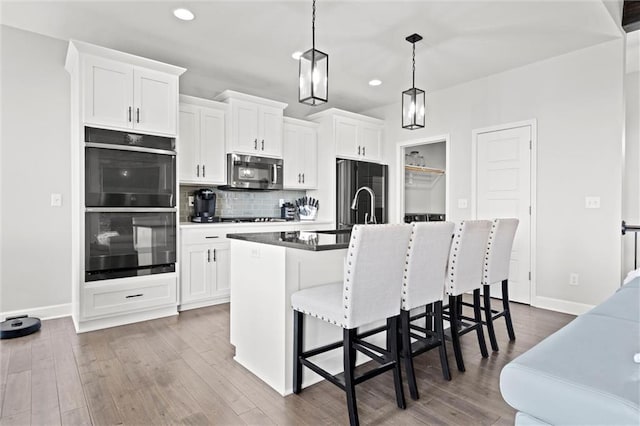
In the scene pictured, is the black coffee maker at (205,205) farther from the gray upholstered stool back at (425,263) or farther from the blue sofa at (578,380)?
the blue sofa at (578,380)

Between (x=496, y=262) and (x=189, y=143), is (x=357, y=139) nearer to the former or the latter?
(x=189, y=143)

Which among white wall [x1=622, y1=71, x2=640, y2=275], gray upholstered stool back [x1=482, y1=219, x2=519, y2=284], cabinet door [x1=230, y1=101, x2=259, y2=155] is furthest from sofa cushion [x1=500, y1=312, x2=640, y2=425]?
white wall [x1=622, y1=71, x2=640, y2=275]

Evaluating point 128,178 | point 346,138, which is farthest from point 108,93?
point 346,138

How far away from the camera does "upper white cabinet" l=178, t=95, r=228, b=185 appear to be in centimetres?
404

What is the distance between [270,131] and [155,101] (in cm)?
150

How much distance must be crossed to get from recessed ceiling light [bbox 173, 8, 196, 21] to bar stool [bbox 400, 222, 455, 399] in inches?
102

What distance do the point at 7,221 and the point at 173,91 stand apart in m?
1.94

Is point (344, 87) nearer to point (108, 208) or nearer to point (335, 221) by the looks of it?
point (335, 221)

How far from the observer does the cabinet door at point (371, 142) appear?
5523mm

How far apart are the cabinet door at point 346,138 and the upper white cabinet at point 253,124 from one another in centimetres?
91

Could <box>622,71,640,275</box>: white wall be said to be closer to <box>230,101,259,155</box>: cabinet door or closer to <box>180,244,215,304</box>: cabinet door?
<box>230,101,259,155</box>: cabinet door

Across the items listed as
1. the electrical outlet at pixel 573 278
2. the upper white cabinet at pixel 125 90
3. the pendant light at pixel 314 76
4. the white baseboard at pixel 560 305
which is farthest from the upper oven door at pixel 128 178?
the electrical outlet at pixel 573 278

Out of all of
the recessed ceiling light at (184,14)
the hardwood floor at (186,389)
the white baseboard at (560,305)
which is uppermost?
the recessed ceiling light at (184,14)

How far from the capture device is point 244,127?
14.5 ft
